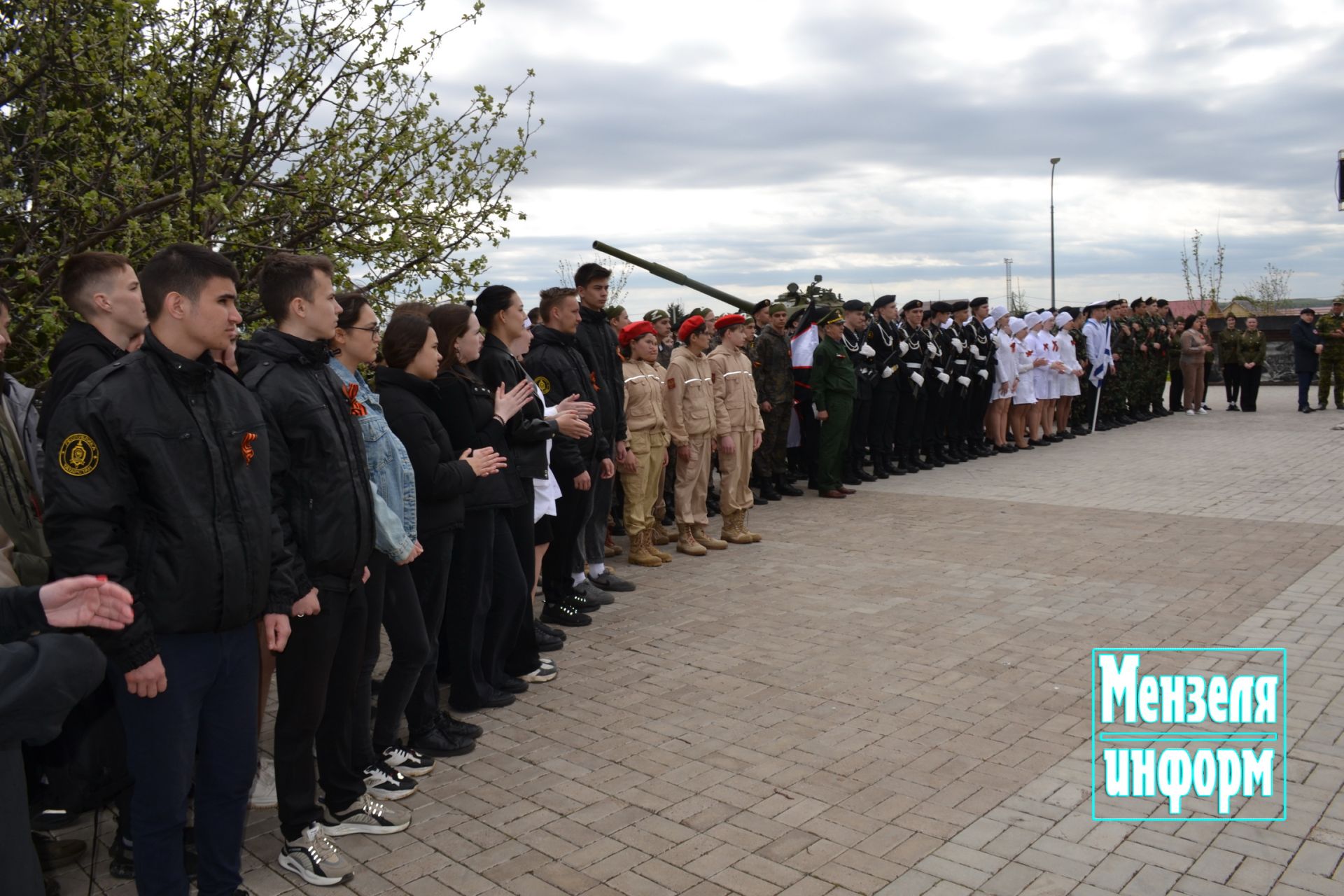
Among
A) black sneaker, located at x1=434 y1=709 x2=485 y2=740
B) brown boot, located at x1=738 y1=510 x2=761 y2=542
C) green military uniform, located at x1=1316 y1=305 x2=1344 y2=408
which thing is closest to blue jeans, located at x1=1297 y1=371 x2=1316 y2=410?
green military uniform, located at x1=1316 y1=305 x2=1344 y2=408

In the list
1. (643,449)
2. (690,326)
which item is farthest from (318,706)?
(690,326)

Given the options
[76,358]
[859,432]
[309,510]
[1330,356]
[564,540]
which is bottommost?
[564,540]

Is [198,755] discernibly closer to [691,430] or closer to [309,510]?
[309,510]

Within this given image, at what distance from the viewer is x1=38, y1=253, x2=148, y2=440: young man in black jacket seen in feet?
12.3

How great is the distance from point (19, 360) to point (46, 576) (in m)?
2.62

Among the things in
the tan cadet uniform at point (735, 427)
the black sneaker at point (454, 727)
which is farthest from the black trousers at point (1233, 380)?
the black sneaker at point (454, 727)

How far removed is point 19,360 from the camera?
5.68 meters

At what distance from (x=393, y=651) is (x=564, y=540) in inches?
103

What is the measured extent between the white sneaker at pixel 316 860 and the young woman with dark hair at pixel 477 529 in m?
1.41

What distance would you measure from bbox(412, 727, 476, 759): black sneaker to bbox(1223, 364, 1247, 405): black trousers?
20125 mm

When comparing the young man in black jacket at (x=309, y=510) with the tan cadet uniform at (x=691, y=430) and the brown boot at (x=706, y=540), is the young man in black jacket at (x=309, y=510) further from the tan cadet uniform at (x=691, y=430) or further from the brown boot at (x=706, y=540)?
the brown boot at (x=706, y=540)

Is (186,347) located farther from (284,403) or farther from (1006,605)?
(1006,605)

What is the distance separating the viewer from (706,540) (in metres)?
9.15

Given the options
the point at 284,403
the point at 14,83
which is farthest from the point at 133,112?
the point at 284,403
